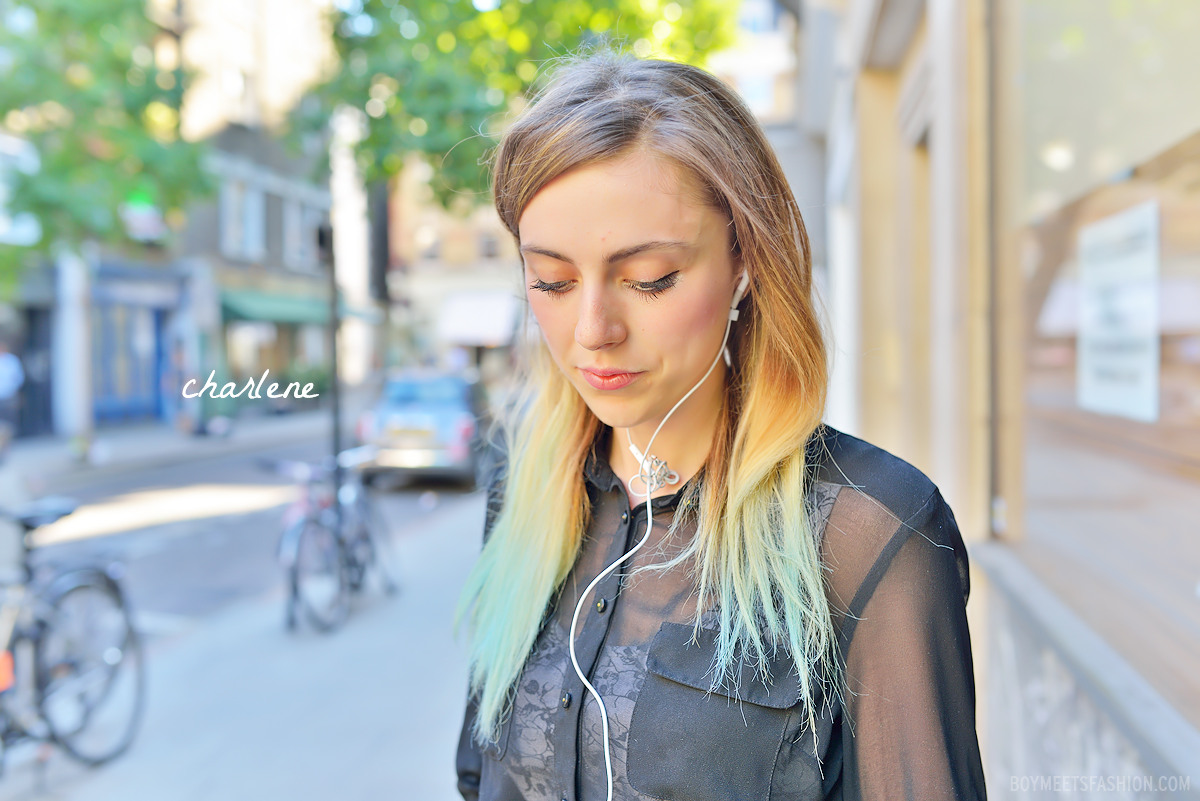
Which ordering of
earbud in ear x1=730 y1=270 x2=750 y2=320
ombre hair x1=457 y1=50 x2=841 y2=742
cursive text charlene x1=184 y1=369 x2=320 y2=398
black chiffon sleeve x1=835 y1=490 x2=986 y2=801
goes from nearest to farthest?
black chiffon sleeve x1=835 y1=490 x2=986 y2=801
ombre hair x1=457 y1=50 x2=841 y2=742
earbud in ear x1=730 y1=270 x2=750 y2=320
cursive text charlene x1=184 y1=369 x2=320 y2=398

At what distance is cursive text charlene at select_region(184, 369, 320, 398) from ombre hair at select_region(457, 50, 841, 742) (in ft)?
4.74

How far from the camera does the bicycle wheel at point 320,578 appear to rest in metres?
5.67

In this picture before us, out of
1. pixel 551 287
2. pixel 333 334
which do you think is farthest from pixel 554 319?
pixel 333 334

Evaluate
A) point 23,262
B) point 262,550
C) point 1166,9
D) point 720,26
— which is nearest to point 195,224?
point 23,262

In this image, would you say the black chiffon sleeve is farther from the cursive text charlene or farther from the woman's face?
the cursive text charlene

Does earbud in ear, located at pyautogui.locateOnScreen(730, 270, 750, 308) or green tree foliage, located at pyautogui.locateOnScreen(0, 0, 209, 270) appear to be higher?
green tree foliage, located at pyautogui.locateOnScreen(0, 0, 209, 270)

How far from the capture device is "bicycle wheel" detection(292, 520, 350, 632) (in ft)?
18.6

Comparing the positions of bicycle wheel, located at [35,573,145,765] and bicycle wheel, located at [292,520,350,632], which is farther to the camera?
bicycle wheel, located at [292,520,350,632]

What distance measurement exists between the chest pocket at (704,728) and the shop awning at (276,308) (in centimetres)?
976

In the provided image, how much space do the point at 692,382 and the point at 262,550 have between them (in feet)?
26.5

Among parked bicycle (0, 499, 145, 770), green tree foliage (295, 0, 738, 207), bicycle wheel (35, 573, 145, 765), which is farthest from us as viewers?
green tree foliage (295, 0, 738, 207)

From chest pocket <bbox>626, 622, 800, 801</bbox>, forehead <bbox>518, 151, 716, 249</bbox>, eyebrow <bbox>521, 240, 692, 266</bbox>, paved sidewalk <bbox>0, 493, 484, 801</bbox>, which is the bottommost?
paved sidewalk <bbox>0, 493, 484, 801</bbox>

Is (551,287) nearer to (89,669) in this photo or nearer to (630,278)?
(630,278)

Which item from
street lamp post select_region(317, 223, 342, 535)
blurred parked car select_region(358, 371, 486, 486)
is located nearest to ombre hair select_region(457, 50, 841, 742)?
street lamp post select_region(317, 223, 342, 535)
